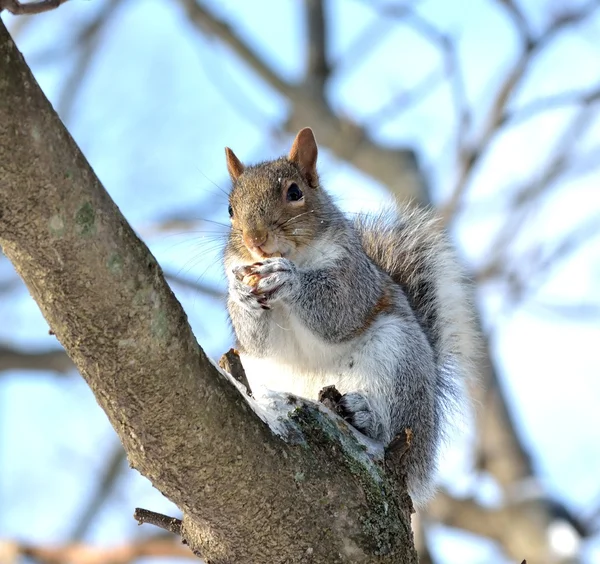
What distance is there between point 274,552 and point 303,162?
148cm

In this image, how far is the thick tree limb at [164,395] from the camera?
1479 mm

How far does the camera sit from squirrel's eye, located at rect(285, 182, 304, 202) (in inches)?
113

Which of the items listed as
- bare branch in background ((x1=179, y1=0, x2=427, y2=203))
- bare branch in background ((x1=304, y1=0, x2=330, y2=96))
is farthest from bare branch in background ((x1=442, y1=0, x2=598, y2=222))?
bare branch in background ((x1=304, y1=0, x2=330, y2=96))

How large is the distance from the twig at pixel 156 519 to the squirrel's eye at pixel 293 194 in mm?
1148

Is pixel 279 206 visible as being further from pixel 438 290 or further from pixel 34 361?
pixel 34 361

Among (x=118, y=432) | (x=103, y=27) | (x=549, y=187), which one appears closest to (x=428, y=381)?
(x=118, y=432)

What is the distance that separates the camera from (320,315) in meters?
2.70

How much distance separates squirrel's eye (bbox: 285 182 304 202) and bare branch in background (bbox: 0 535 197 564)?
1.92 m

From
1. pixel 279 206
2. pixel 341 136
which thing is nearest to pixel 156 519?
pixel 279 206

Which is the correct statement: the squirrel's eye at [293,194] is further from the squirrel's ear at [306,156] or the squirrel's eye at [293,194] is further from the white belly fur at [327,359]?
the white belly fur at [327,359]

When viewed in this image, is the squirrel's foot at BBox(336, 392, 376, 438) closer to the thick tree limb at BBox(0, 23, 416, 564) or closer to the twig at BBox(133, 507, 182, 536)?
the thick tree limb at BBox(0, 23, 416, 564)

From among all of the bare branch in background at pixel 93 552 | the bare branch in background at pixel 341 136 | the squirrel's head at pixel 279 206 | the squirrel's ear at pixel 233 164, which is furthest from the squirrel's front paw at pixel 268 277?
the bare branch in background at pixel 341 136

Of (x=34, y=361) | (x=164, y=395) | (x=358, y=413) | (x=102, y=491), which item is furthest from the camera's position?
(x=102, y=491)

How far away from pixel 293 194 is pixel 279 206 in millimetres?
98
